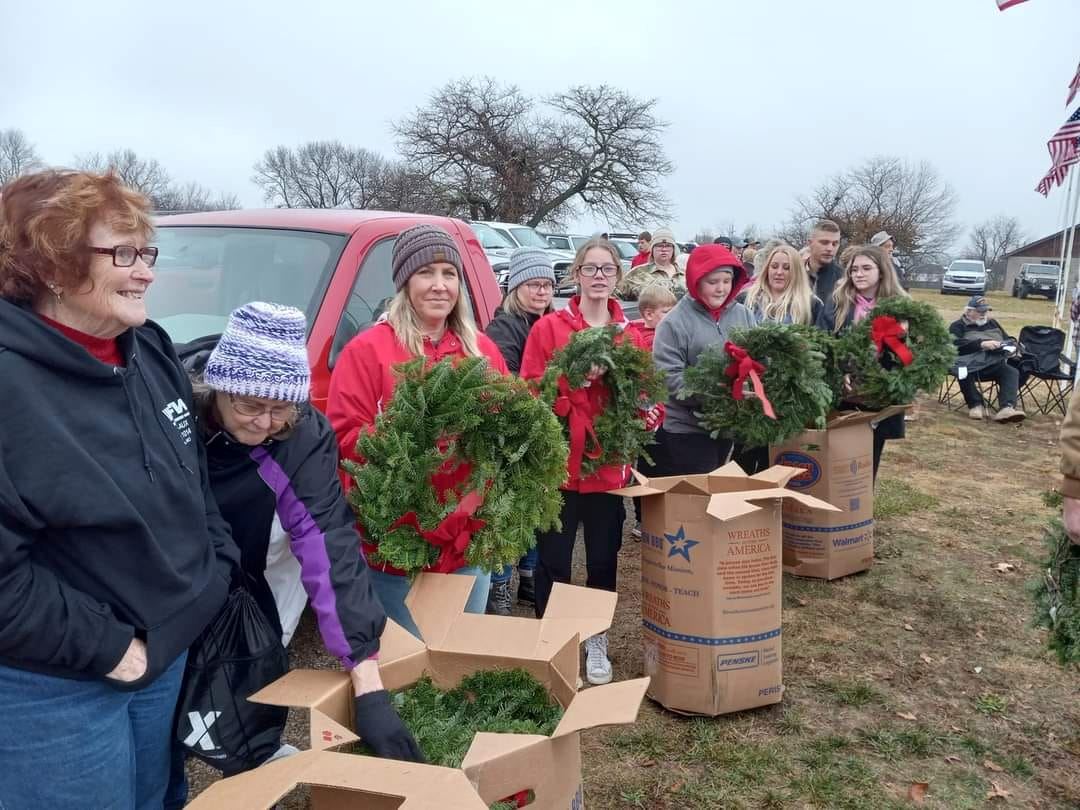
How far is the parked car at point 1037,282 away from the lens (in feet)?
115

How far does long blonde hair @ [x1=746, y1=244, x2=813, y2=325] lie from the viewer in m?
5.15

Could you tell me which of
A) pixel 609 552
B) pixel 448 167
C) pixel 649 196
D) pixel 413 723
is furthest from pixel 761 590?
pixel 649 196

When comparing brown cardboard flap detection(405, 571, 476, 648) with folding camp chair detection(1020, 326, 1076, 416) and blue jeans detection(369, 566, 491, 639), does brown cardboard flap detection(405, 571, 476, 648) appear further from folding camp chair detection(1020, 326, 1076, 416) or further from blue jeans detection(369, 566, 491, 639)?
folding camp chair detection(1020, 326, 1076, 416)

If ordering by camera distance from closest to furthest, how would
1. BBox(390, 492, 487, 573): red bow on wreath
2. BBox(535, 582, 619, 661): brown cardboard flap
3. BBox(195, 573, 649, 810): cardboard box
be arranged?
BBox(195, 573, 649, 810): cardboard box → BBox(535, 582, 619, 661): brown cardboard flap → BBox(390, 492, 487, 573): red bow on wreath

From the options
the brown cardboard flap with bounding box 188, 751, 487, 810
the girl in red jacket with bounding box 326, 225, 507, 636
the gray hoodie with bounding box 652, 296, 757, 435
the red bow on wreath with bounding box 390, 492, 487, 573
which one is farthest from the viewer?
the gray hoodie with bounding box 652, 296, 757, 435

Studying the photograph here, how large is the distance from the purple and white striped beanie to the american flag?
14.4 meters

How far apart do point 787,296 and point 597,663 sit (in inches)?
114

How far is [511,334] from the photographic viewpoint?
4.16 metres

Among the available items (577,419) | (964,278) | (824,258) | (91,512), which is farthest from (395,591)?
(964,278)

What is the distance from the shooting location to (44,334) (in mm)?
1524

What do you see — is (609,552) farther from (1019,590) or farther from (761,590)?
(1019,590)

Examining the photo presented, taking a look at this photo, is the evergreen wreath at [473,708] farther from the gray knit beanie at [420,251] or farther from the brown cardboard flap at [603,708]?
the gray knit beanie at [420,251]

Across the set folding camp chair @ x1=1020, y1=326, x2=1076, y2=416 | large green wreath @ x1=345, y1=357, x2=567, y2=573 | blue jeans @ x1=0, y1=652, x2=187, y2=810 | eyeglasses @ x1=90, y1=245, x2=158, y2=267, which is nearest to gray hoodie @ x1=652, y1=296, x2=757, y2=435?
large green wreath @ x1=345, y1=357, x2=567, y2=573

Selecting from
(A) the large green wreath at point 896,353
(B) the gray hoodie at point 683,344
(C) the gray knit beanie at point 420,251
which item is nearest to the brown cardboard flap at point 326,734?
(C) the gray knit beanie at point 420,251
